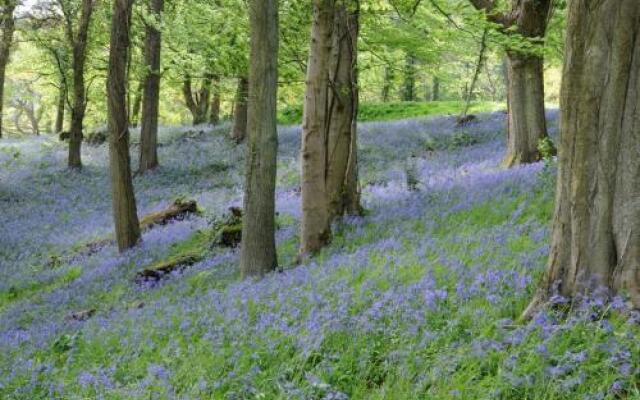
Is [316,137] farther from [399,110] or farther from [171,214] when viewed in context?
[399,110]

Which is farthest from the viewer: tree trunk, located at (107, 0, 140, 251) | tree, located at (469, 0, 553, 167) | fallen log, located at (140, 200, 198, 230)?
fallen log, located at (140, 200, 198, 230)

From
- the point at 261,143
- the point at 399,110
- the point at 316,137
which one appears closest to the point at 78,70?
the point at 316,137

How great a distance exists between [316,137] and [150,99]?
48.9 feet

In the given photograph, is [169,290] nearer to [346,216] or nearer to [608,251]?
[346,216]

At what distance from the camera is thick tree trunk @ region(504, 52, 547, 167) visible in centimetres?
1350

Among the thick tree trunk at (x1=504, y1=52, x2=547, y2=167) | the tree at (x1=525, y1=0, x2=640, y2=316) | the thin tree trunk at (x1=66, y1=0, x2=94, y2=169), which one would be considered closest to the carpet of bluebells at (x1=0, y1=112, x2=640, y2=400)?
the tree at (x1=525, y1=0, x2=640, y2=316)

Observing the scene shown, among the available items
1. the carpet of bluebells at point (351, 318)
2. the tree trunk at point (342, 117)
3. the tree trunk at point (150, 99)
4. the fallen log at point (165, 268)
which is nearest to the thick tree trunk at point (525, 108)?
the carpet of bluebells at point (351, 318)

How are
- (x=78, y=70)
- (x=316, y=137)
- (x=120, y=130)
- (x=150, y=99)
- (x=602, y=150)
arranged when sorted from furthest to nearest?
(x=150, y=99), (x=78, y=70), (x=120, y=130), (x=316, y=137), (x=602, y=150)

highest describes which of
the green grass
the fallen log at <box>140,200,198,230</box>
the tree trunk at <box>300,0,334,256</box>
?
the green grass

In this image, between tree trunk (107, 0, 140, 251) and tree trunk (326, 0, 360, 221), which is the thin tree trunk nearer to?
tree trunk (107, 0, 140, 251)

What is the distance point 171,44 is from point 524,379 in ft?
68.1

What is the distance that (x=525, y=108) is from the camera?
1373 centimetres

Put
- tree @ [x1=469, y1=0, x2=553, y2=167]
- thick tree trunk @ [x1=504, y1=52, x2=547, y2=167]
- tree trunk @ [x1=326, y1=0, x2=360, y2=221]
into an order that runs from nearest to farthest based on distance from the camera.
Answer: tree trunk @ [x1=326, y1=0, x2=360, y2=221], tree @ [x1=469, y1=0, x2=553, y2=167], thick tree trunk @ [x1=504, y1=52, x2=547, y2=167]

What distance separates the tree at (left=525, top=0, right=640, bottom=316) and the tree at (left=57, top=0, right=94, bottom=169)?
63.2ft
